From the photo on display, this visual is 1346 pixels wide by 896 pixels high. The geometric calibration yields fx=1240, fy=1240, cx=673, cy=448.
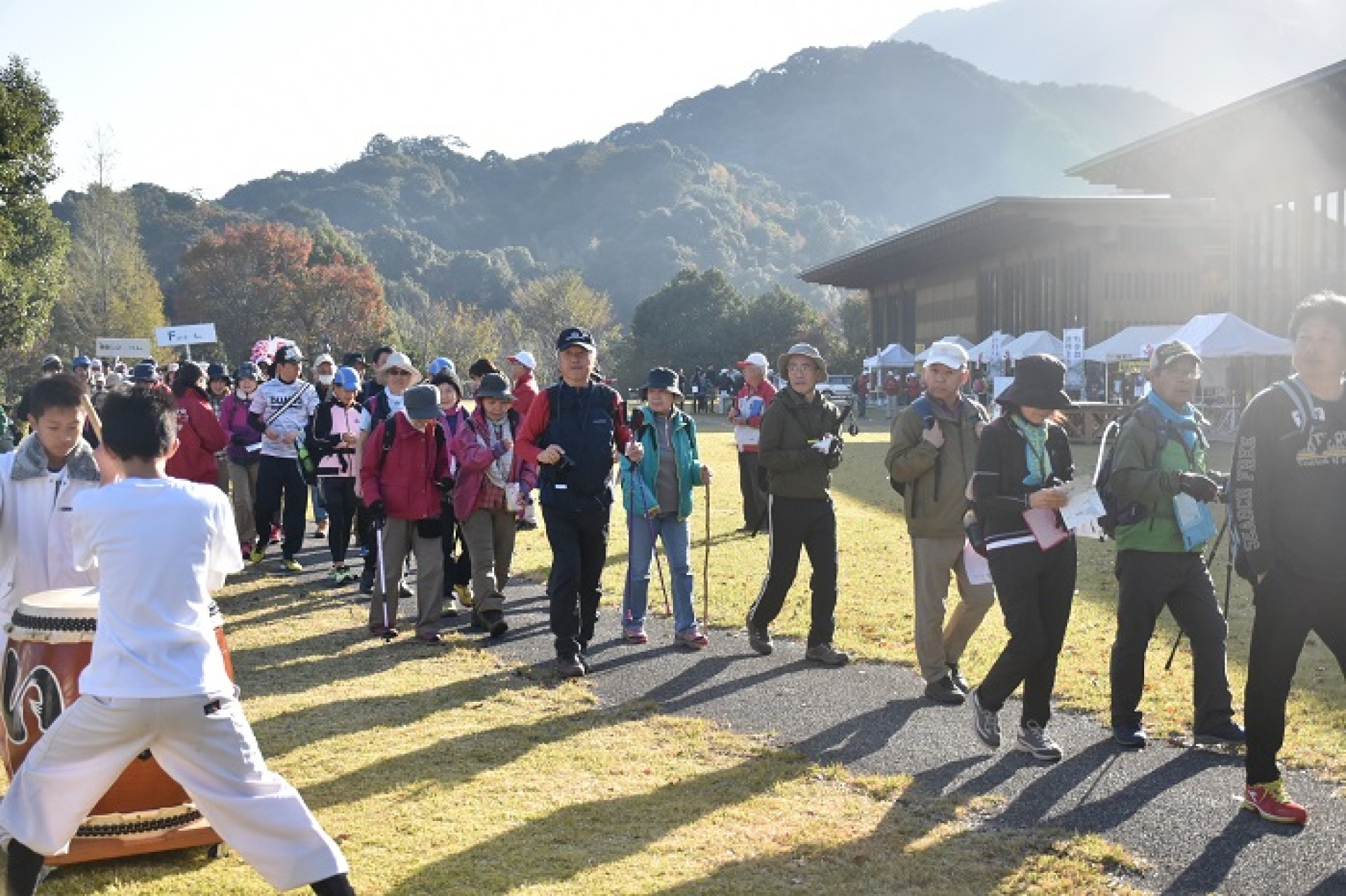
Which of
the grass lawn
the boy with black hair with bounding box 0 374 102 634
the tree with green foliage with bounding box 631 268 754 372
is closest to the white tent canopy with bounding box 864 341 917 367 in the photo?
the tree with green foliage with bounding box 631 268 754 372

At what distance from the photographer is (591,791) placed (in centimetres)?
549

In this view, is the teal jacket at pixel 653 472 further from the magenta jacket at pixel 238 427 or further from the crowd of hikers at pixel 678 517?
the magenta jacket at pixel 238 427

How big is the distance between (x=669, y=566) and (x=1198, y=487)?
3825 millimetres

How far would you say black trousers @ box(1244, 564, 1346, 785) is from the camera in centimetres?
480

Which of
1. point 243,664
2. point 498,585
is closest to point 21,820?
point 243,664

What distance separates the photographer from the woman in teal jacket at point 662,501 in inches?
331

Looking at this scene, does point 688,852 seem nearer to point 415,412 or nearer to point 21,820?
point 21,820

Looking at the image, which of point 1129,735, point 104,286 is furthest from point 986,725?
point 104,286

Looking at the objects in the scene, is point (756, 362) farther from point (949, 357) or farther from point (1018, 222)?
point (1018, 222)

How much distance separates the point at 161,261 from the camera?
82125 millimetres

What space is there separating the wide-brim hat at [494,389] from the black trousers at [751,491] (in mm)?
4144

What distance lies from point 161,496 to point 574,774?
8.78ft

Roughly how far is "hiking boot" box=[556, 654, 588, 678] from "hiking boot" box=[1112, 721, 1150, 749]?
3.15 m

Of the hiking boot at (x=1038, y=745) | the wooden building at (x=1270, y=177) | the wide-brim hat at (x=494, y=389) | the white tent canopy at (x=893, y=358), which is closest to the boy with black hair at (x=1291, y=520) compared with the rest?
the hiking boot at (x=1038, y=745)
